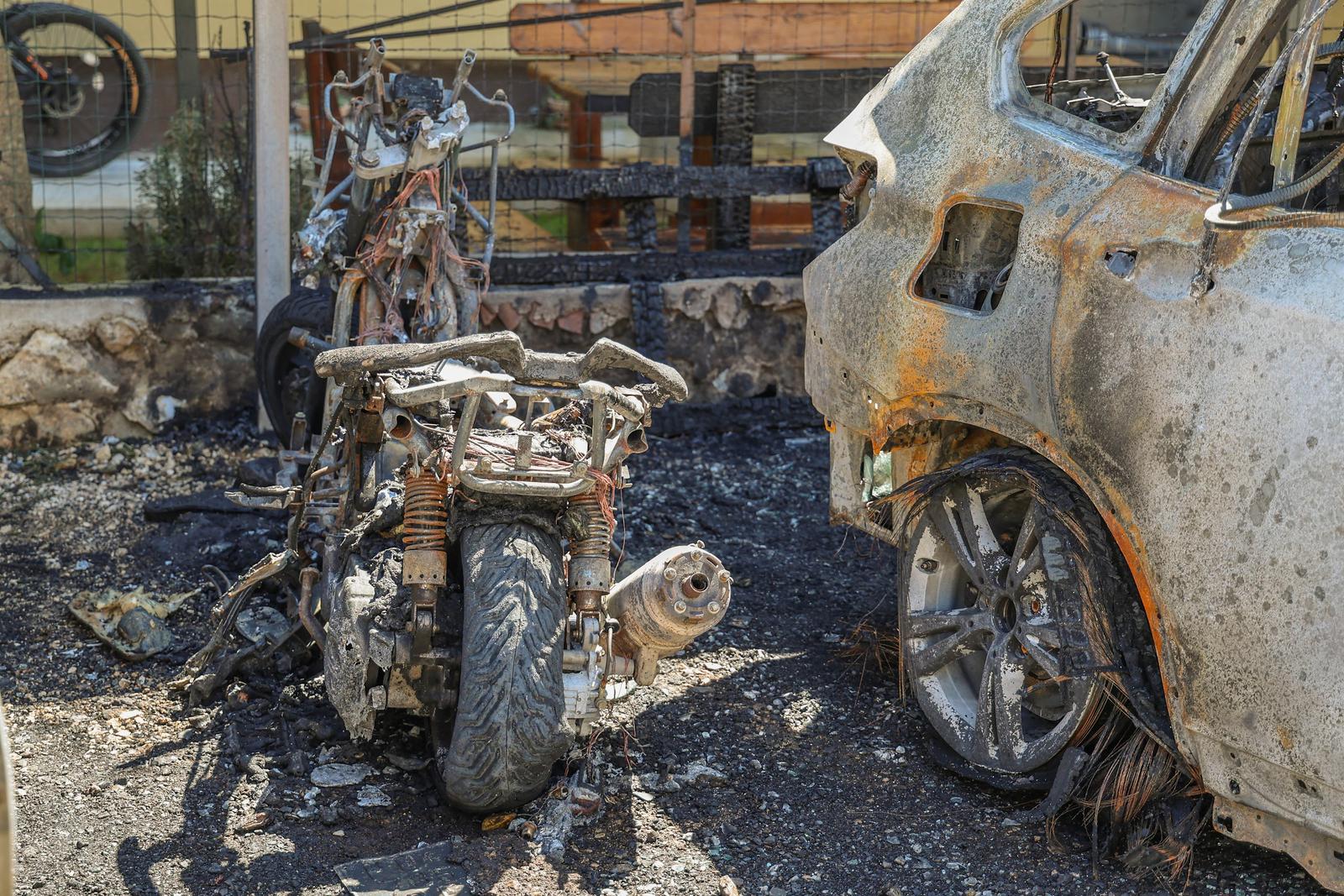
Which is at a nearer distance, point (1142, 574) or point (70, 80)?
point (1142, 574)

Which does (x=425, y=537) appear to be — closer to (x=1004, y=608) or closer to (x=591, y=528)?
(x=591, y=528)

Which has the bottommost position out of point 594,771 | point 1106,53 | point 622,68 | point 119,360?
point 594,771

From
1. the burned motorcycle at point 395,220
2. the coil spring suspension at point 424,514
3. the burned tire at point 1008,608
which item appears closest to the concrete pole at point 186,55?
the burned motorcycle at point 395,220

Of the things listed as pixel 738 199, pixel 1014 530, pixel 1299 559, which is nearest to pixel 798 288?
pixel 738 199

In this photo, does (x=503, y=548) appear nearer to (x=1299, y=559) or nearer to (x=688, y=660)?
(x=688, y=660)

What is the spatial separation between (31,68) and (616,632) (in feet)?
27.0

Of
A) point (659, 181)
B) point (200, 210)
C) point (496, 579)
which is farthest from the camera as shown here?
point (200, 210)

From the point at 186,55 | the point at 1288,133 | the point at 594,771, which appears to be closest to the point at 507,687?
the point at 594,771

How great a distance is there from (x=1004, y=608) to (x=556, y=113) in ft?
22.3

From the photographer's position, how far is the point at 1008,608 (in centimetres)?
437

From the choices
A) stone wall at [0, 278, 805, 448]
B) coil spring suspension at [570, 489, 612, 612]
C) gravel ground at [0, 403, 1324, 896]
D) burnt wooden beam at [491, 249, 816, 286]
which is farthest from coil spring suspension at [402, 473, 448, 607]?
burnt wooden beam at [491, 249, 816, 286]

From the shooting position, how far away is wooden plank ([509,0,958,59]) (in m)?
9.88

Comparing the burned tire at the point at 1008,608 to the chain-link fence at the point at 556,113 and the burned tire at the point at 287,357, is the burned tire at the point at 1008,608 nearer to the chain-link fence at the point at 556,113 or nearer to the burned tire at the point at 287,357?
the burned tire at the point at 287,357

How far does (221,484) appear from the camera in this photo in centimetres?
→ 721
